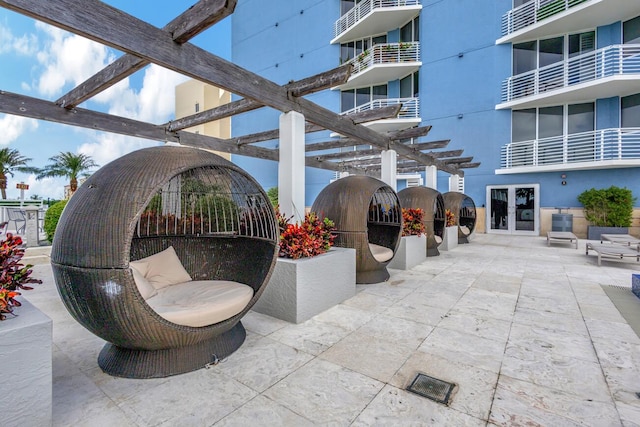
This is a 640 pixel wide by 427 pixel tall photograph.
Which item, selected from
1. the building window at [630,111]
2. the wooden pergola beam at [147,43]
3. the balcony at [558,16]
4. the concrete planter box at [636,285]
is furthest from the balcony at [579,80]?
the wooden pergola beam at [147,43]

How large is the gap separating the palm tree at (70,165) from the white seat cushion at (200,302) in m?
18.2

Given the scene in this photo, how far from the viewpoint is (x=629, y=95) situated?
34.6 feet

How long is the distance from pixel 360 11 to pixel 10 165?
22.0 m

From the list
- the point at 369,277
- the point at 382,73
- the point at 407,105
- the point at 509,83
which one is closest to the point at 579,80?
the point at 509,83

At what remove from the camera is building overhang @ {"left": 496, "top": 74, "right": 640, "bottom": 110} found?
9773mm

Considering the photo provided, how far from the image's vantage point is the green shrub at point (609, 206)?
1012cm

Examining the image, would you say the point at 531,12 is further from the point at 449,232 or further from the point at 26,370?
the point at 26,370

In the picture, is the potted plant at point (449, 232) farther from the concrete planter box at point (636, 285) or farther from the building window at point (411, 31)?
the building window at point (411, 31)

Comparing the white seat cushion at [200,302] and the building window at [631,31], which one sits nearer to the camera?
the white seat cushion at [200,302]

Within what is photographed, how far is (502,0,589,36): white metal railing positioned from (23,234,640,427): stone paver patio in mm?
11821

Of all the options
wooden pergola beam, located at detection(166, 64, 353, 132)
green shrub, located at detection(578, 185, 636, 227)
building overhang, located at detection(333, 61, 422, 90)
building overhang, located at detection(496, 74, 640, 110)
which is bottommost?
green shrub, located at detection(578, 185, 636, 227)

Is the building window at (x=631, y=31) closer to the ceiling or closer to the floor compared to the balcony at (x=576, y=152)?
closer to the ceiling

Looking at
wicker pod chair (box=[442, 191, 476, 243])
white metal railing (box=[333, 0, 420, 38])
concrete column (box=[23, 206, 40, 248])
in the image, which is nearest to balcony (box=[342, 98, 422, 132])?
white metal railing (box=[333, 0, 420, 38])

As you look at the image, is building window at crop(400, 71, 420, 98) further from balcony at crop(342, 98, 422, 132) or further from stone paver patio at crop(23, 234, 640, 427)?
stone paver patio at crop(23, 234, 640, 427)
